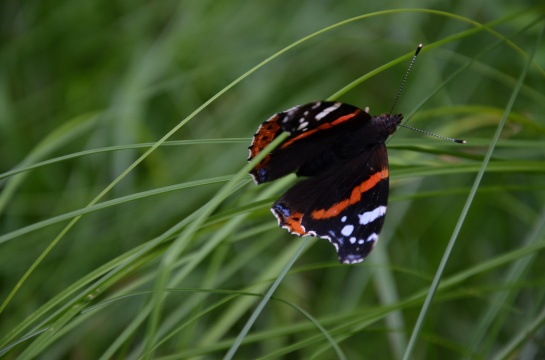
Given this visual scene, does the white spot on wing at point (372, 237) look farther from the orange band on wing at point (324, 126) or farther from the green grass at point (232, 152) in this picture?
the green grass at point (232, 152)

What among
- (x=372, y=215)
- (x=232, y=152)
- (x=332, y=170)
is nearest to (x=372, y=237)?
(x=372, y=215)

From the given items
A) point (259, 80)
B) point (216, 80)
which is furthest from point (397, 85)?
point (216, 80)

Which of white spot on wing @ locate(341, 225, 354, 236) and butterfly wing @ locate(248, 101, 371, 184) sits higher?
butterfly wing @ locate(248, 101, 371, 184)

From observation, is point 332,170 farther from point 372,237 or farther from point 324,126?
point 372,237

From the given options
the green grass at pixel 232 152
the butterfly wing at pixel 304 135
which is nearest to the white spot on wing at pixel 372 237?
the butterfly wing at pixel 304 135

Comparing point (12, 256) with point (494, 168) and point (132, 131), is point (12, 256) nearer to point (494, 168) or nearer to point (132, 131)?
point (132, 131)

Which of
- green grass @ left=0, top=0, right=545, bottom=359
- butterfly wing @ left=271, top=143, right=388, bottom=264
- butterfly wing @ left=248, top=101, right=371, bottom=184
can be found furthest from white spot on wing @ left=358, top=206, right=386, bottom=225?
green grass @ left=0, top=0, right=545, bottom=359

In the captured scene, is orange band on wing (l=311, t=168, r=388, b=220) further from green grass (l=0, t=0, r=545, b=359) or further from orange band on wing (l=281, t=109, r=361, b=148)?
green grass (l=0, t=0, r=545, b=359)
